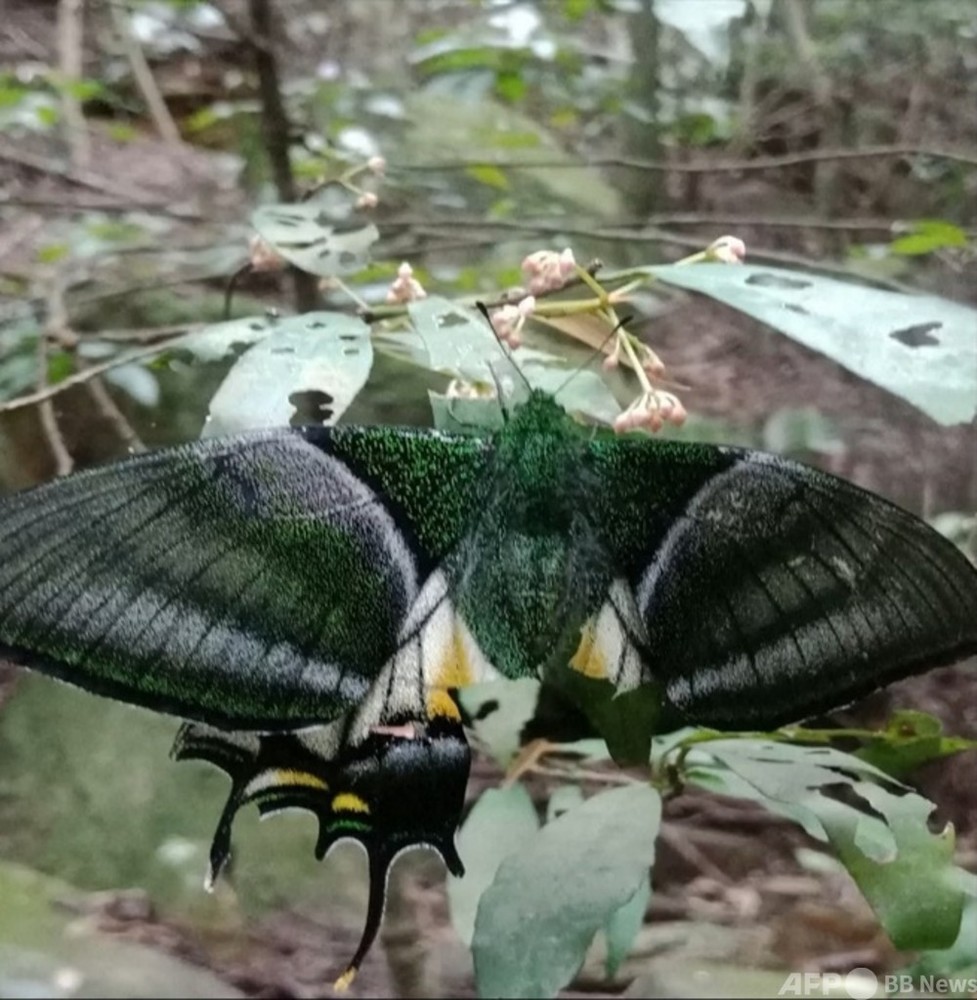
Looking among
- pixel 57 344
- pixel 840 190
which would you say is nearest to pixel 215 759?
pixel 57 344

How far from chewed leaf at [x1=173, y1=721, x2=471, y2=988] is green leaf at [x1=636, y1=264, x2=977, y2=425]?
27cm

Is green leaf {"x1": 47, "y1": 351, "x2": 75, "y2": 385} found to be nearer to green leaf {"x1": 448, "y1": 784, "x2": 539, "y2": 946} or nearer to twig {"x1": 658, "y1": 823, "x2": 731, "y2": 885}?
green leaf {"x1": 448, "y1": 784, "x2": 539, "y2": 946}

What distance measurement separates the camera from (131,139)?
1.84 m

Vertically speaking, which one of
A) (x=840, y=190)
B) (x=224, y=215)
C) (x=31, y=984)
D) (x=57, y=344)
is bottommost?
(x=31, y=984)

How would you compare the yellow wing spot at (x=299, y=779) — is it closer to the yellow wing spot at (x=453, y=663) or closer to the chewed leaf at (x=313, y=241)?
the yellow wing spot at (x=453, y=663)

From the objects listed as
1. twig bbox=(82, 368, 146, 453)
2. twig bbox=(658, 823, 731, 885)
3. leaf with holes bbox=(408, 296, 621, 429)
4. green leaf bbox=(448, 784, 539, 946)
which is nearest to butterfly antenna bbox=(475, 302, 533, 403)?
leaf with holes bbox=(408, 296, 621, 429)

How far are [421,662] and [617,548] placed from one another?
4.6 inches

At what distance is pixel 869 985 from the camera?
964 mm

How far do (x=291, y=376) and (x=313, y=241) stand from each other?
0.21 m

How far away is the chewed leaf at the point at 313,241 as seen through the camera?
71 cm

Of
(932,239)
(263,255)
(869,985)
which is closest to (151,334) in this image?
(263,255)

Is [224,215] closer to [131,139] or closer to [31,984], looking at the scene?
[131,139]

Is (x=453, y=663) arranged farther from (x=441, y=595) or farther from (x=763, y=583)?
(x=763, y=583)

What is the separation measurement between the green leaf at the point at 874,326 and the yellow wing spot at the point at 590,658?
0.61 feet
